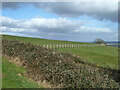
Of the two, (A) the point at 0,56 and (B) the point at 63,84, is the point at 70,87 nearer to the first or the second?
(B) the point at 63,84

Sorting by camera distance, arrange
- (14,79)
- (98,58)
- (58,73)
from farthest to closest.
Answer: (98,58) < (58,73) < (14,79)

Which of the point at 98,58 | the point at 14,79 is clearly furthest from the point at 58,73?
the point at 98,58

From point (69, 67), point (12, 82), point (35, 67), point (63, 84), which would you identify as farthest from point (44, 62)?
point (12, 82)

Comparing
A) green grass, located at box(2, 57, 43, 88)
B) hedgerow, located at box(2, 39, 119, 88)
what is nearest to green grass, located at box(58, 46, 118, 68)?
hedgerow, located at box(2, 39, 119, 88)

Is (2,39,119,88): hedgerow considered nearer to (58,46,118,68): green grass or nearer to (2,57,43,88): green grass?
(2,57,43,88): green grass

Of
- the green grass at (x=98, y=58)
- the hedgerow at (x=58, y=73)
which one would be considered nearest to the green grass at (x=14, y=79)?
the hedgerow at (x=58, y=73)

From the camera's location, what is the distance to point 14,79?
1112 centimetres

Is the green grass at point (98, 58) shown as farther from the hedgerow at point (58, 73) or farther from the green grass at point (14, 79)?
the green grass at point (14, 79)

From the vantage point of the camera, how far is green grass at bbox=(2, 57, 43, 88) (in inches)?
405

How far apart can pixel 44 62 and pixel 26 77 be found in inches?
107

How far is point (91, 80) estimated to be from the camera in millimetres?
12586

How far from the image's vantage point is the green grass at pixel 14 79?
33.8 feet

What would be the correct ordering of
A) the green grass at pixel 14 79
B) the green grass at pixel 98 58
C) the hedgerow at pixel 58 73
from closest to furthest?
the green grass at pixel 14 79 < the hedgerow at pixel 58 73 < the green grass at pixel 98 58

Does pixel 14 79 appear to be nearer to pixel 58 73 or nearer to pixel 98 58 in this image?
pixel 58 73
